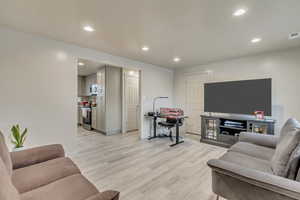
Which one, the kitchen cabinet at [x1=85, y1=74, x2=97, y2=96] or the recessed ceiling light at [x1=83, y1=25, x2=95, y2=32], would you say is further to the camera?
the kitchen cabinet at [x1=85, y1=74, x2=97, y2=96]

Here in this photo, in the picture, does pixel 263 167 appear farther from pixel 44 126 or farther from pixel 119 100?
pixel 119 100

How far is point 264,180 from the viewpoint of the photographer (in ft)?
3.51

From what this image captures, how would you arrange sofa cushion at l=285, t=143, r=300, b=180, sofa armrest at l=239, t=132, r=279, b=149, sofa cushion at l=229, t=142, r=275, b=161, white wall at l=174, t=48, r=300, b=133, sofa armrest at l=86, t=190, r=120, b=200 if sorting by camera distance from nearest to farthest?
1. sofa armrest at l=86, t=190, r=120, b=200
2. sofa cushion at l=285, t=143, r=300, b=180
3. sofa cushion at l=229, t=142, r=275, b=161
4. sofa armrest at l=239, t=132, r=279, b=149
5. white wall at l=174, t=48, r=300, b=133

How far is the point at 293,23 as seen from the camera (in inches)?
84.0

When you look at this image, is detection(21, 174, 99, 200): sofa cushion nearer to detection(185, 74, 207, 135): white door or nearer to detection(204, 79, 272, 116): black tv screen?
detection(204, 79, 272, 116): black tv screen

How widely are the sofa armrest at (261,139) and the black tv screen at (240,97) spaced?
129 centimetres

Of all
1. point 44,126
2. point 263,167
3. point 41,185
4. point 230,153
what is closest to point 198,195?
point 230,153

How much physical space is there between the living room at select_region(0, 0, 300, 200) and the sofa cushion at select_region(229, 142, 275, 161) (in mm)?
20

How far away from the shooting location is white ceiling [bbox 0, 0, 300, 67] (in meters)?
1.74

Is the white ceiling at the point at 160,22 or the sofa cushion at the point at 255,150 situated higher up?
the white ceiling at the point at 160,22

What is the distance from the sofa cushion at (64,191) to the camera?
1.06 meters

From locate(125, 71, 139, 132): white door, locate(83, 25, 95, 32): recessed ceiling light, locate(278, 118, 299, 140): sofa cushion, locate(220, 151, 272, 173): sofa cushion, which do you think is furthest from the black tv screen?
locate(83, 25, 95, 32): recessed ceiling light

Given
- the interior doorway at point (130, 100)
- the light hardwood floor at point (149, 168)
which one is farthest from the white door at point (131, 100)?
the light hardwood floor at point (149, 168)

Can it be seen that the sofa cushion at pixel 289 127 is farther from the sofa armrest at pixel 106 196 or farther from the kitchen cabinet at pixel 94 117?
the kitchen cabinet at pixel 94 117
